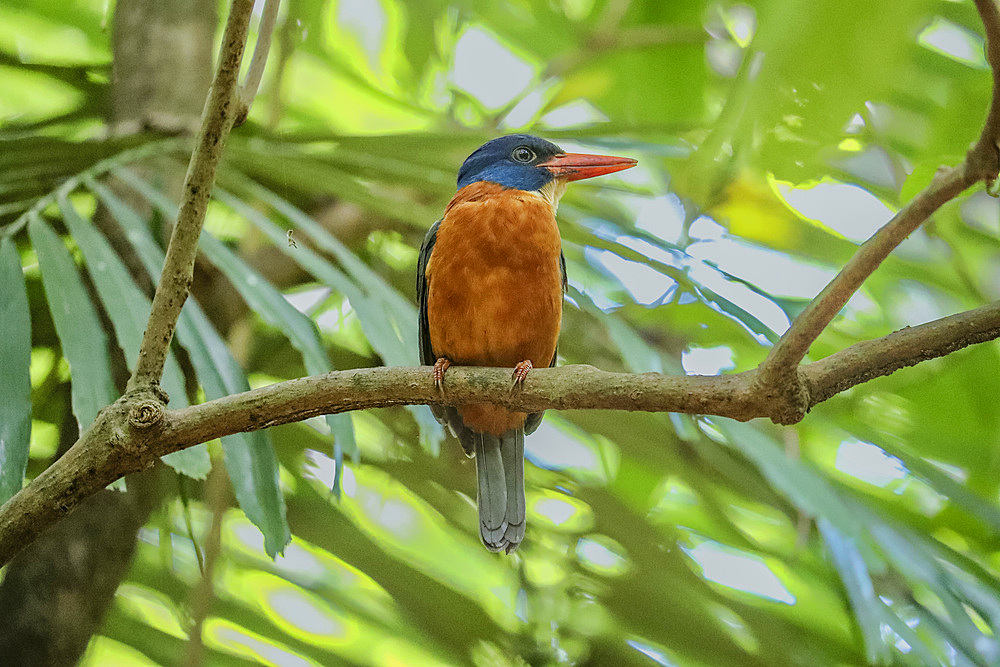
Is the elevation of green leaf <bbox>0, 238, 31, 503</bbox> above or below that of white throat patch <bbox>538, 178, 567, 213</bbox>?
below

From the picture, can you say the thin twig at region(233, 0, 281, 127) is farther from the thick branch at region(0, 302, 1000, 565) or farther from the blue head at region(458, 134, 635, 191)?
the blue head at region(458, 134, 635, 191)

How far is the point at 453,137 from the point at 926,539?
5.79 feet

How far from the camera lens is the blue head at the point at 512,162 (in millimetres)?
2912

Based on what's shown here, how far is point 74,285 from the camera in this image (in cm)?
188

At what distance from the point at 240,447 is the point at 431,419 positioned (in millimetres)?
614

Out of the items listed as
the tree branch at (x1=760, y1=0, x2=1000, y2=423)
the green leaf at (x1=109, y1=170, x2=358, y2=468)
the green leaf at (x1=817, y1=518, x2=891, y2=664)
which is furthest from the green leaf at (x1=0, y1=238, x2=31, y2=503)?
the green leaf at (x1=817, y1=518, x2=891, y2=664)

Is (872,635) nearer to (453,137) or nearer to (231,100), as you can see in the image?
(231,100)

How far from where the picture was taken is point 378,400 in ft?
5.33

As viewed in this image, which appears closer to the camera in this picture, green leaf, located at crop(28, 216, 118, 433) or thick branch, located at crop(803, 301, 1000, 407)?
thick branch, located at crop(803, 301, 1000, 407)

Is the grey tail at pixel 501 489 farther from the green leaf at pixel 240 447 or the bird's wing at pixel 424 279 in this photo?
the green leaf at pixel 240 447

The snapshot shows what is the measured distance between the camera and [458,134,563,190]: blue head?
2912mm

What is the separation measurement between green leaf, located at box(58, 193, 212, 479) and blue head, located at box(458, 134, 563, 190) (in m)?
1.26

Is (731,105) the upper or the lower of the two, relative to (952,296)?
lower

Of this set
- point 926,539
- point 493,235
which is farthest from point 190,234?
point 926,539
